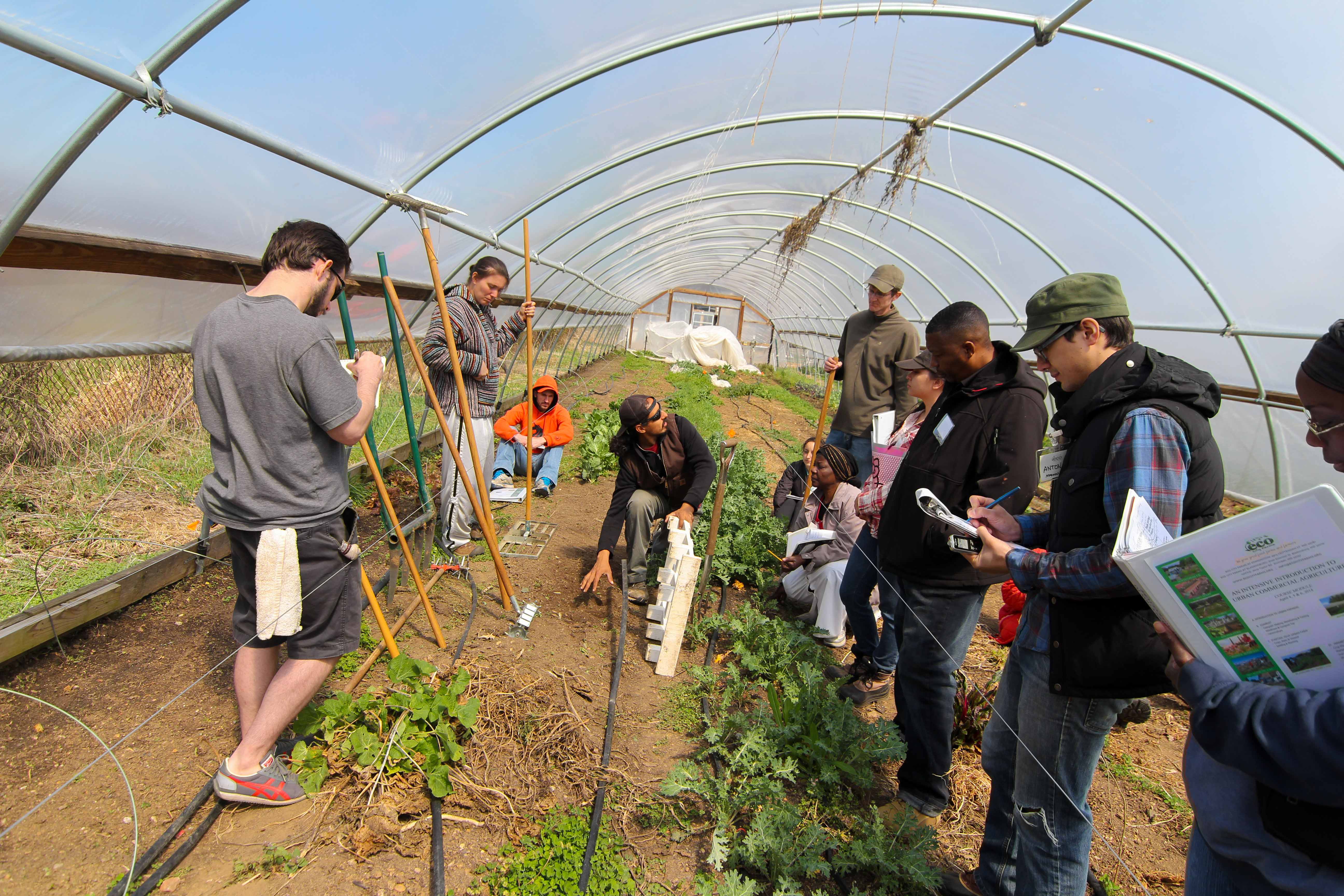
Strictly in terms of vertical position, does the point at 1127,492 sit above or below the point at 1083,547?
above

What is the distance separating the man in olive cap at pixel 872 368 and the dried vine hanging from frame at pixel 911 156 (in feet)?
4.63

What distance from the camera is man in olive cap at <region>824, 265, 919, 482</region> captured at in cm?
470

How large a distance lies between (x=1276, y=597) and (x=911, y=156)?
5.65 meters

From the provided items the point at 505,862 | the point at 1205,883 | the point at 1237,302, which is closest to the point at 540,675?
the point at 505,862

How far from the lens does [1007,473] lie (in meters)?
2.32

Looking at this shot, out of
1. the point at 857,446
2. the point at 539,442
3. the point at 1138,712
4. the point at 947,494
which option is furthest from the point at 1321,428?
the point at 539,442

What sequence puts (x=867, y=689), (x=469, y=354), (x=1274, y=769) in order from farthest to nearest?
(x=469, y=354) < (x=867, y=689) < (x=1274, y=769)

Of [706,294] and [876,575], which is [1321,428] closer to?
[876,575]

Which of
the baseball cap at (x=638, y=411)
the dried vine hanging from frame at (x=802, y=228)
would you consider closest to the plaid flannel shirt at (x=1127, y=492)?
the baseball cap at (x=638, y=411)

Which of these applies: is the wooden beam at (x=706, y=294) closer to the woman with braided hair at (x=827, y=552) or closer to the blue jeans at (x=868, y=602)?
the woman with braided hair at (x=827, y=552)

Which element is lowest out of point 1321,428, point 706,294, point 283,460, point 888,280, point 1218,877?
point 1218,877

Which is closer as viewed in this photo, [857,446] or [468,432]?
[468,432]

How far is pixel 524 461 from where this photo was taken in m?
6.64

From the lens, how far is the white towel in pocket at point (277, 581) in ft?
6.72
